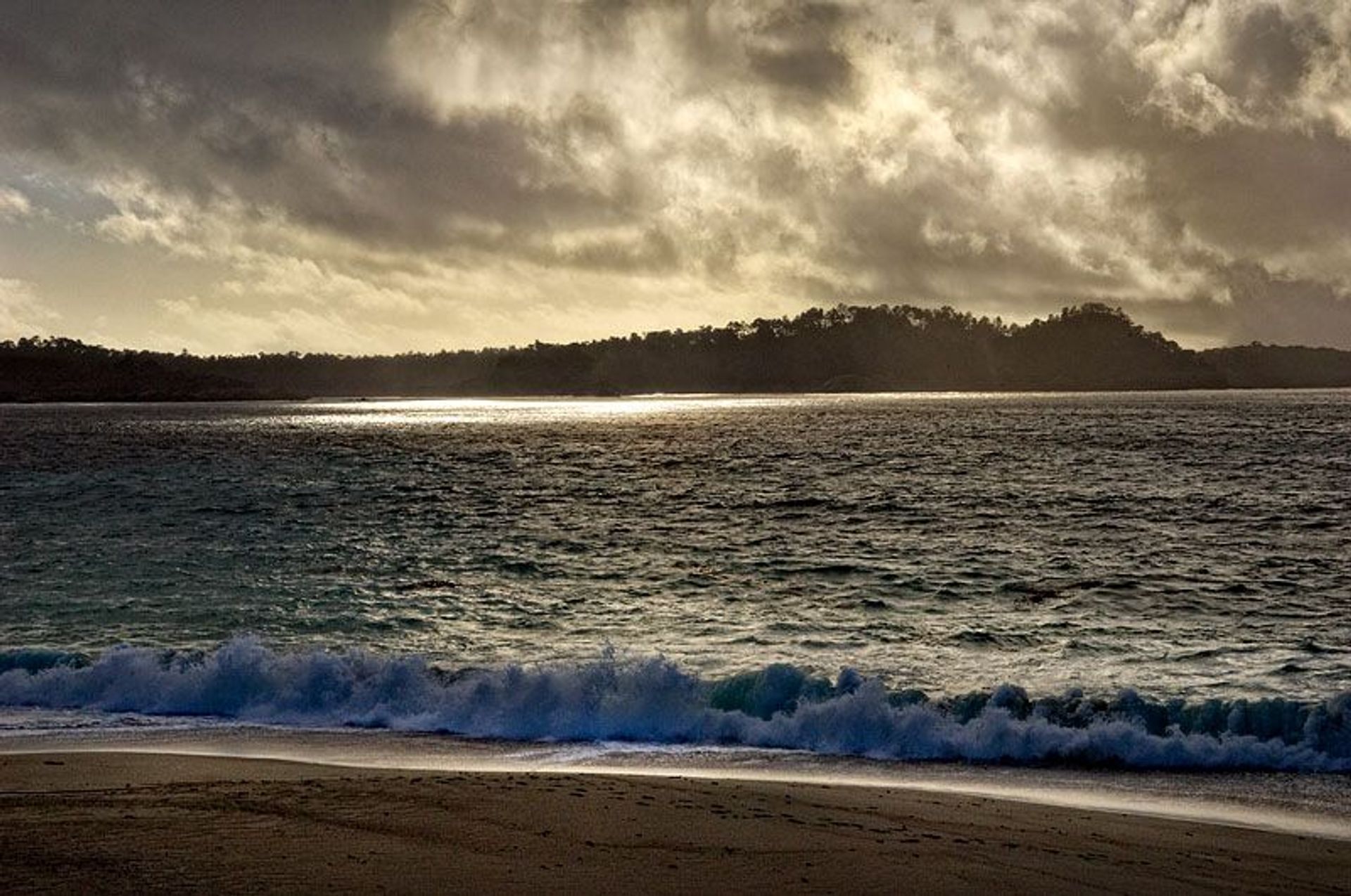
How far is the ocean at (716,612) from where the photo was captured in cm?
1852

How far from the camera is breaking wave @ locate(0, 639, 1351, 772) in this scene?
17.3m

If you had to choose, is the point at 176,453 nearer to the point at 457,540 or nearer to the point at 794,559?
the point at 457,540

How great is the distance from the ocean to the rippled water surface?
0.18 meters

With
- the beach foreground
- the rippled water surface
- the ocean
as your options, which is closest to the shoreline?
the ocean

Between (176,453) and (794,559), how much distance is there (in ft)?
246

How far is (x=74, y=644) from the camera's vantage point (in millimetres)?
24938

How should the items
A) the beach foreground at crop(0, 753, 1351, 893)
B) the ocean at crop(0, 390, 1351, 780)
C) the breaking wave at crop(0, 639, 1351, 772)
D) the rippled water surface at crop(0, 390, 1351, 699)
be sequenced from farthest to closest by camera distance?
1. the rippled water surface at crop(0, 390, 1351, 699)
2. the ocean at crop(0, 390, 1351, 780)
3. the breaking wave at crop(0, 639, 1351, 772)
4. the beach foreground at crop(0, 753, 1351, 893)

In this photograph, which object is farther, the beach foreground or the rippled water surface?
the rippled water surface

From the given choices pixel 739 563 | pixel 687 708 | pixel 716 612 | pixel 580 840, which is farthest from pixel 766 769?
pixel 739 563

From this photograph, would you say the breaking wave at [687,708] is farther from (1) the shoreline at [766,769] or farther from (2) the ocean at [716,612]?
(1) the shoreline at [766,769]

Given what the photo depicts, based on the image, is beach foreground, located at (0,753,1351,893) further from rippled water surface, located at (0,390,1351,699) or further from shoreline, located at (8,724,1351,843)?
rippled water surface, located at (0,390,1351,699)

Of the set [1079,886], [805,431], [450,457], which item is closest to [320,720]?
[1079,886]

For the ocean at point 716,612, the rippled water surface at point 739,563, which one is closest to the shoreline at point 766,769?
the ocean at point 716,612

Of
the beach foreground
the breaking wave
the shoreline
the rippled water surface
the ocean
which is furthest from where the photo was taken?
the rippled water surface
